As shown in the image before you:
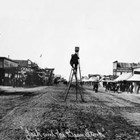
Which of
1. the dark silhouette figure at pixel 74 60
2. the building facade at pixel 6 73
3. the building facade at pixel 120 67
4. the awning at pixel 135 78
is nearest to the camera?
the dark silhouette figure at pixel 74 60

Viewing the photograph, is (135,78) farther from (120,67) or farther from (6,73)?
(120,67)

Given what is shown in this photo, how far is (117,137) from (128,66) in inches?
5003

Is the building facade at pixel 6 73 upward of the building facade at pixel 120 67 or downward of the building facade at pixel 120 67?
downward

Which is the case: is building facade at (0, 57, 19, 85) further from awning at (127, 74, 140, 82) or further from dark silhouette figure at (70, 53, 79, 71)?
dark silhouette figure at (70, 53, 79, 71)

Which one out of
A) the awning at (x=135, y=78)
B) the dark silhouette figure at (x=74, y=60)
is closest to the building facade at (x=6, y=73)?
the awning at (x=135, y=78)

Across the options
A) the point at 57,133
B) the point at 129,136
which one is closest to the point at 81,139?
the point at 57,133

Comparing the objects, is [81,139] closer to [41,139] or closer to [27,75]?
[41,139]

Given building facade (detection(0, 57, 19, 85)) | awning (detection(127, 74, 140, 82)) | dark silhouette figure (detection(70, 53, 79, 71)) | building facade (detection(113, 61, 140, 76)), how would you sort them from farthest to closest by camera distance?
1. building facade (detection(113, 61, 140, 76))
2. building facade (detection(0, 57, 19, 85))
3. awning (detection(127, 74, 140, 82))
4. dark silhouette figure (detection(70, 53, 79, 71))

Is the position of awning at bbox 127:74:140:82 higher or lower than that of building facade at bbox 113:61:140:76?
lower

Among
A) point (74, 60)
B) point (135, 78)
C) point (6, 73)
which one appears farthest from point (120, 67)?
point (74, 60)

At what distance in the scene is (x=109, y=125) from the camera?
7469mm

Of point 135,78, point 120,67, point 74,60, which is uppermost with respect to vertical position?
point 120,67

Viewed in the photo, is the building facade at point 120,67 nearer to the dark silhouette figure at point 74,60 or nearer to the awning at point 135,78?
the awning at point 135,78

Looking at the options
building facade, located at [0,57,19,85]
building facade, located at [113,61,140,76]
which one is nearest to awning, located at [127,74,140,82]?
building facade, located at [0,57,19,85]
